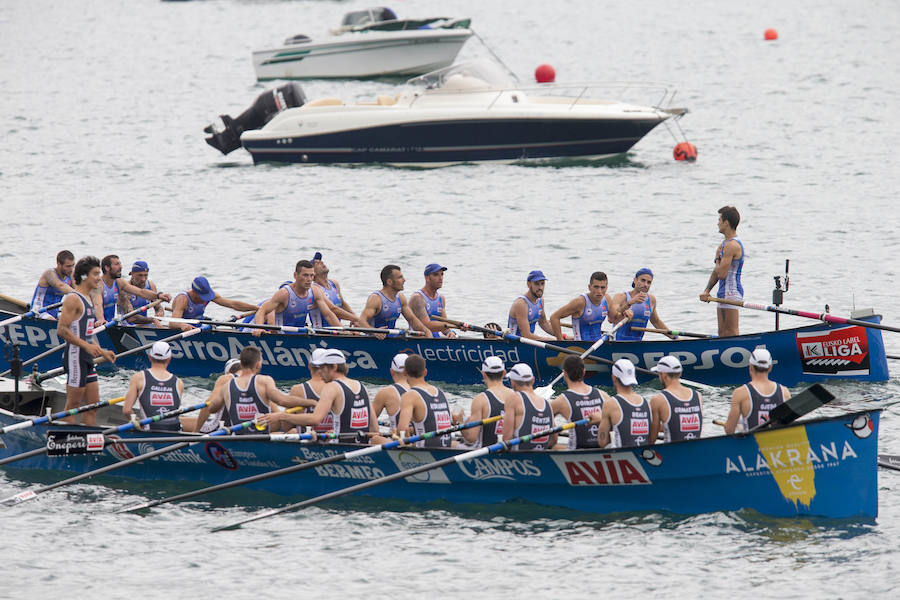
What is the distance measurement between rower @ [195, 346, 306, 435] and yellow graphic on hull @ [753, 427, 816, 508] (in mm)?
5084


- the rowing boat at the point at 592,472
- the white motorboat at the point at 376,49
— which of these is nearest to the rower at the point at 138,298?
the rowing boat at the point at 592,472

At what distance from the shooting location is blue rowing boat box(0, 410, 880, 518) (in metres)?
12.9

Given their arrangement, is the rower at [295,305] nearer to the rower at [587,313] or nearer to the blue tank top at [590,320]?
the rower at [587,313]

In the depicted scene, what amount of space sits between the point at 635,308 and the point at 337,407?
19.1ft

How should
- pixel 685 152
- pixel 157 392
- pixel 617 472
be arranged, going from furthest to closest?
pixel 685 152 < pixel 157 392 < pixel 617 472

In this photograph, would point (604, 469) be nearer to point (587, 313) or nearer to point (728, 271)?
point (587, 313)

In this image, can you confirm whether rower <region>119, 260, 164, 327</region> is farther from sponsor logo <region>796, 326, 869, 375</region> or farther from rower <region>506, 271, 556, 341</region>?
sponsor logo <region>796, 326, 869, 375</region>

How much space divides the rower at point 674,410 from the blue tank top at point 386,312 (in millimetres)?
5902

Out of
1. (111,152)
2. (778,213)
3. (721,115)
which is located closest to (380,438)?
(778,213)

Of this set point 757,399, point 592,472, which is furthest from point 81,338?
point 757,399

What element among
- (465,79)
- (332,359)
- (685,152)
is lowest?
(332,359)

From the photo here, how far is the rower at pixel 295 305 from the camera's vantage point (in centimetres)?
1894

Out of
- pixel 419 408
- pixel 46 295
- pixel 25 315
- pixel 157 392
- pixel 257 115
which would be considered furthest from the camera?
pixel 257 115

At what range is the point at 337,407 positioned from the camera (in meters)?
14.4
